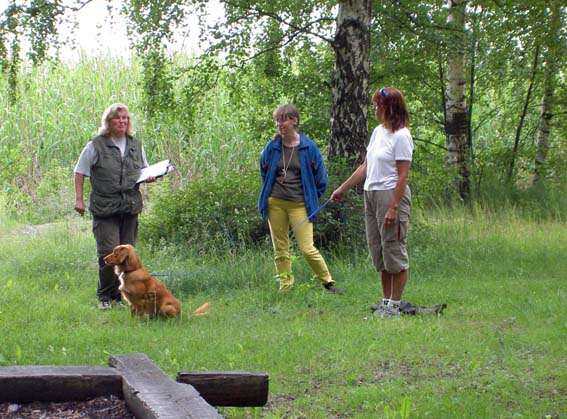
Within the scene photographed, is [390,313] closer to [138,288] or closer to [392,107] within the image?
[392,107]

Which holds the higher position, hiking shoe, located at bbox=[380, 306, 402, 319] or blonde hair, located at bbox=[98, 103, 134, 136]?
blonde hair, located at bbox=[98, 103, 134, 136]

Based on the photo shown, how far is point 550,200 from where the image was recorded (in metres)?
16.0

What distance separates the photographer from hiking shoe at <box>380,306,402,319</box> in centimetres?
830

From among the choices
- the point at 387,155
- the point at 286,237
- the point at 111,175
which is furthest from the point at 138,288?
the point at 387,155

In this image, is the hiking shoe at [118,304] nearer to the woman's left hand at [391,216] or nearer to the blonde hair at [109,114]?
the blonde hair at [109,114]

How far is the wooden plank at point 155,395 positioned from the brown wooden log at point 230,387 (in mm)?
243

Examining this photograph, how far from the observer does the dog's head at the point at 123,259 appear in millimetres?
8289

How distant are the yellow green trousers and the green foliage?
6.10 feet

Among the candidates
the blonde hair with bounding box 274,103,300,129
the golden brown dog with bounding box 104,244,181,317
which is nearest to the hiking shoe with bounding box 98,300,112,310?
the golden brown dog with bounding box 104,244,181,317

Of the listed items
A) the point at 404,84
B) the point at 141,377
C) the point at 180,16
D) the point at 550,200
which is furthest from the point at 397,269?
the point at 550,200

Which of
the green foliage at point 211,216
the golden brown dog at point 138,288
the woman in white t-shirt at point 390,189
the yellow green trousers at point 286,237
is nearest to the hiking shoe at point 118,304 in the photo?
the golden brown dog at point 138,288

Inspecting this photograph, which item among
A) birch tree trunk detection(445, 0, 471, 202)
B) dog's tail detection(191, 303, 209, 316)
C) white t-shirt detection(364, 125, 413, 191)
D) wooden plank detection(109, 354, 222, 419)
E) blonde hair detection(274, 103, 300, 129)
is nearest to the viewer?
wooden plank detection(109, 354, 222, 419)

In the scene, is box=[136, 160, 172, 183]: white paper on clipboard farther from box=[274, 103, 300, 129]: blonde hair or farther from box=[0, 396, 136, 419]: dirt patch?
box=[0, 396, 136, 419]: dirt patch

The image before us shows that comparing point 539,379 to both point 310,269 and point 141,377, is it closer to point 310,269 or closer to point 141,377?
point 141,377
